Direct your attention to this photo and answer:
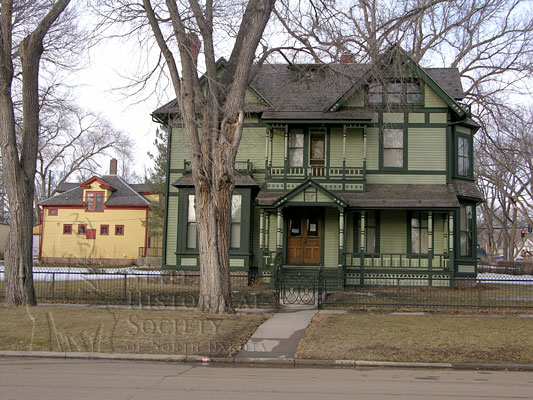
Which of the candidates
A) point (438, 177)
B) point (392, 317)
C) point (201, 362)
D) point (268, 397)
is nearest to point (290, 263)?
point (438, 177)

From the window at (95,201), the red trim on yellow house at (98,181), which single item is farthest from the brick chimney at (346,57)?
the window at (95,201)

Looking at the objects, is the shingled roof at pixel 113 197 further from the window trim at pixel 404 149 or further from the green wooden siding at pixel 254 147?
the window trim at pixel 404 149

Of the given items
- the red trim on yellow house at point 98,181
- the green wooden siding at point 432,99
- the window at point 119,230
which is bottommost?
the window at point 119,230

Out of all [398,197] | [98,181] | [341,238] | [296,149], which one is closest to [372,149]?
[398,197]

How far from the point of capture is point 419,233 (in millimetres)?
23516

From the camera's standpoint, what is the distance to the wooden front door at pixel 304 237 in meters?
23.5

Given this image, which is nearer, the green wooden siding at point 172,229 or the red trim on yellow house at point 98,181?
the green wooden siding at point 172,229

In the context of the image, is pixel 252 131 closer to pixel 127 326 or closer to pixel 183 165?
pixel 183 165

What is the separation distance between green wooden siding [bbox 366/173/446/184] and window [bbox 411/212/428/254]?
1455 mm

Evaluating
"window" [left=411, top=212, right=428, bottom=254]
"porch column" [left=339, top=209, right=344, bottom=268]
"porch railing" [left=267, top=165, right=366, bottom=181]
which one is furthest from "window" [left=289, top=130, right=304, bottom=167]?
"window" [left=411, top=212, right=428, bottom=254]

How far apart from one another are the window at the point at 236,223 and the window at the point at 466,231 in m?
9.94

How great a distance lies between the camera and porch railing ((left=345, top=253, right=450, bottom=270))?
2239cm

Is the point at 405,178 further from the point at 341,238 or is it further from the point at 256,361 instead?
the point at 256,361

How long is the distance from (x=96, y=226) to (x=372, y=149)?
27753mm
